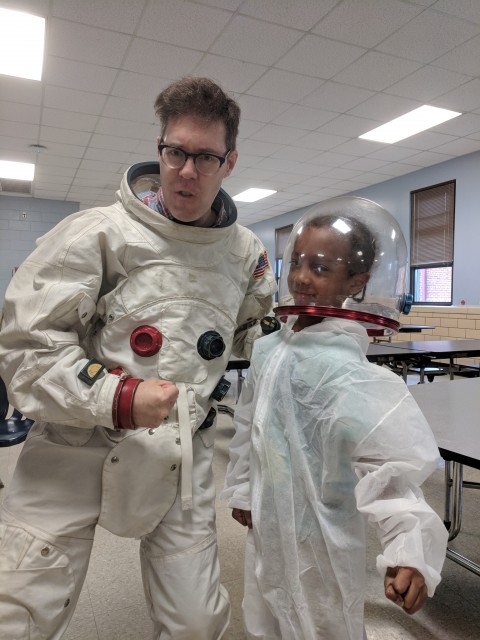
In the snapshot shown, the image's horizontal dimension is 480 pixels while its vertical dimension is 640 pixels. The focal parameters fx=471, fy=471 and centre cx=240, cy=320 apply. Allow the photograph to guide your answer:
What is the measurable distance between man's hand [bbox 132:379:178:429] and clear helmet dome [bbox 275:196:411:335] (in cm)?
32

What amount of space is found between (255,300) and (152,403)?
1.92 feet

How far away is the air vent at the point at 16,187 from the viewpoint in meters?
7.69

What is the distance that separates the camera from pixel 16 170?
704 cm

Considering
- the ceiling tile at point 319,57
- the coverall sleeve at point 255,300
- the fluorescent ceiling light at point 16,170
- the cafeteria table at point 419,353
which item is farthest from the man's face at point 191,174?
the fluorescent ceiling light at point 16,170

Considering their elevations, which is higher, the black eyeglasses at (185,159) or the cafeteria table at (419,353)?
the black eyeglasses at (185,159)

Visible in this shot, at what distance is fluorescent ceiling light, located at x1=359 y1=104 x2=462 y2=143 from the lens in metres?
4.70

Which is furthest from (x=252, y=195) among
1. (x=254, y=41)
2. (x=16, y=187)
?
(x=254, y=41)

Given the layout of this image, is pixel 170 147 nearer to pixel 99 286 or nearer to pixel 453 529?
pixel 99 286

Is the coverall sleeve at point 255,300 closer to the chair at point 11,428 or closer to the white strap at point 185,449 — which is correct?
the white strap at point 185,449

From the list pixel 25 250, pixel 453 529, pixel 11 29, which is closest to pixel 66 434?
pixel 453 529

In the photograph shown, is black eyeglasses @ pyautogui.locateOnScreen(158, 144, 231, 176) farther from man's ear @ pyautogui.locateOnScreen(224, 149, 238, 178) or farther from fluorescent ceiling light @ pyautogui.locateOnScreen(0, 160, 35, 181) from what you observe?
fluorescent ceiling light @ pyautogui.locateOnScreen(0, 160, 35, 181)

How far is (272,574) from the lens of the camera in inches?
37.9

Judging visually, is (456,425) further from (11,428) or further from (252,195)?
(252,195)

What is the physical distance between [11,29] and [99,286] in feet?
10.8
